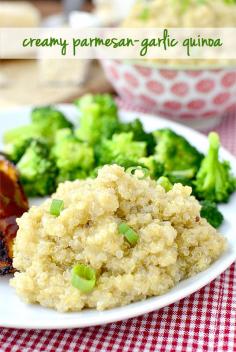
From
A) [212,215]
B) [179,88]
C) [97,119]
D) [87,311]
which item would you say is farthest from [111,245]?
[179,88]

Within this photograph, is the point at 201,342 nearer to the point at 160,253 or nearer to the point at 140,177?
the point at 160,253

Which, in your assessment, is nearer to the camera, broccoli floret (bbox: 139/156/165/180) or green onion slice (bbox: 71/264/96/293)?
green onion slice (bbox: 71/264/96/293)

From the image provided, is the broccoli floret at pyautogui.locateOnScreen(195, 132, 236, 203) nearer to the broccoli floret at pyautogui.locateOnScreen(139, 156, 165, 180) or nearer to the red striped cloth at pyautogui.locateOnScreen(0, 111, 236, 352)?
the broccoli floret at pyautogui.locateOnScreen(139, 156, 165, 180)

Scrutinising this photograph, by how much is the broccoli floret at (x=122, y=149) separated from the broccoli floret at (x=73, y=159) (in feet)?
0.32

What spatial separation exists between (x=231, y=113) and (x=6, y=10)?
3.17 m

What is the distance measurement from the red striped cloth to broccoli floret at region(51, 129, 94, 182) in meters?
1.42

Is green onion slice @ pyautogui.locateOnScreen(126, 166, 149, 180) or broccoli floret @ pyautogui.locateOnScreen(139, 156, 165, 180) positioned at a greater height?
green onion slice @ pyautogui.locateOnScreen(126, 166, 149, 180)

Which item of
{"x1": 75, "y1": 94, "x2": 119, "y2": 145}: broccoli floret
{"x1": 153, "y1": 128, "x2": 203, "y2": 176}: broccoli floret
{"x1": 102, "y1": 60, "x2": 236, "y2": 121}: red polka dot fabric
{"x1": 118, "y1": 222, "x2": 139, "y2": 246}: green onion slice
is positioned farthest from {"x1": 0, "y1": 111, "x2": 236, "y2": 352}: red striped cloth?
{"x1": 102, "y1": 60, "x2": 236, "y2": 121}: red polka dot fabric

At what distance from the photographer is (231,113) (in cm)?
558

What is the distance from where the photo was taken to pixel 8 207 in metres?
3.50

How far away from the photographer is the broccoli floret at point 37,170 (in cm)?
411

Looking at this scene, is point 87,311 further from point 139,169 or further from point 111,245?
point 139,169

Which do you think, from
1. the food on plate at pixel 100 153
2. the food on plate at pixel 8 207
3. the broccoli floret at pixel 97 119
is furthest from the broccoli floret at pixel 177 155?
the food on plate at pixel 8 207

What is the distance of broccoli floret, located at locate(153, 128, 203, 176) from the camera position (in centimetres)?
416
